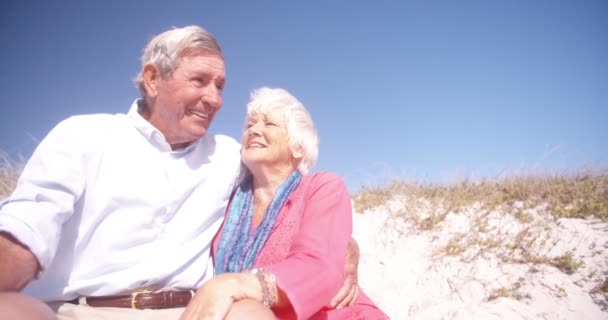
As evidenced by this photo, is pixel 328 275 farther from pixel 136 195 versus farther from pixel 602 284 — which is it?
pixel 602 284

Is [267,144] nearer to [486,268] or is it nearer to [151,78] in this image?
[151,78]

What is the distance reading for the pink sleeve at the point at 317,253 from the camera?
2.10 metres

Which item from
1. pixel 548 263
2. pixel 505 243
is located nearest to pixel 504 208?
pixel 505 243

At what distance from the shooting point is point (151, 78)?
3021 mm

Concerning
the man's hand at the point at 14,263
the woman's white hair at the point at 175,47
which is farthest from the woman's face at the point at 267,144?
the man's hand at the point at 14,263

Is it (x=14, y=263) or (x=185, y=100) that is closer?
(x=14, y=263)

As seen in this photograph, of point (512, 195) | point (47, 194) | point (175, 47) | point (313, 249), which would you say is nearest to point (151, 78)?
point (175, 47)

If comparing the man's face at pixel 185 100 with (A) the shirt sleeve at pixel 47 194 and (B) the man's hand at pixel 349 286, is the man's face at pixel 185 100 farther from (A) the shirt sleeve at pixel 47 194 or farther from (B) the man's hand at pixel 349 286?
(B) the man's hand at pixel 349 286

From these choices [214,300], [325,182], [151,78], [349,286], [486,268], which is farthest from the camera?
[486,268]

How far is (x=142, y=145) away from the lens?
2729 mm

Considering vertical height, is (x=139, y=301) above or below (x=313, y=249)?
below

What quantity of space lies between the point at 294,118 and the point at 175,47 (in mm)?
1049

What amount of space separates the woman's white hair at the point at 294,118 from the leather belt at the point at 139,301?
53.3 inches

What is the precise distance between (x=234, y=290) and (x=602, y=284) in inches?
160
